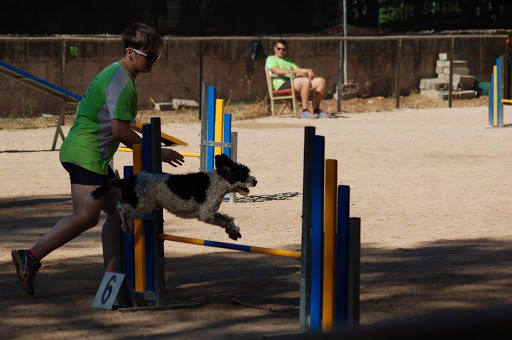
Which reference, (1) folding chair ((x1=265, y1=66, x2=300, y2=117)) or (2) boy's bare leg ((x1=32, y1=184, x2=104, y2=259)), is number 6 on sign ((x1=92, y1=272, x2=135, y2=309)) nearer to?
(2) boy's bare leg ((x1=32, y1=184, x2=104, y2=259))

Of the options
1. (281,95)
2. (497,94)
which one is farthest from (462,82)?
(497,94)

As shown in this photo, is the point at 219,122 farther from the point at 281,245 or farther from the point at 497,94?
the point at 497,94

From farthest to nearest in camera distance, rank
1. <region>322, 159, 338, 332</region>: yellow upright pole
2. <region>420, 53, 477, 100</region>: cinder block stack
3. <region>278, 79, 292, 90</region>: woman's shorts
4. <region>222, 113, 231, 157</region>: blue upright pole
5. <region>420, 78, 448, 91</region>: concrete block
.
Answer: <region>420, 78, 448, 91</region>: concrete block < <region>420, 53, 477, 100</region>: cinder block stack < <region>278, 79, 292, 90</region>: woman's shorts < <region>222, 113, 231, 157</region>: blue upright pole < <region>322, 159, 338, 332</region>: yellow upright pole

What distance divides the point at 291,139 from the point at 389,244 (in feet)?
24.4

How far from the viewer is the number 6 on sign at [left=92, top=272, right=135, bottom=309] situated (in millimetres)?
4391

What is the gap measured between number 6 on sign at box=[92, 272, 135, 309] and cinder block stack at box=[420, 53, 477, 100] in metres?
17.7

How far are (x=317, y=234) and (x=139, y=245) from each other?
1.15 metres

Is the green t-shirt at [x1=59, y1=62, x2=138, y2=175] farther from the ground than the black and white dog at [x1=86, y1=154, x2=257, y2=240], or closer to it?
farther from the ground

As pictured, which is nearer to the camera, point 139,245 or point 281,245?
point 139,245

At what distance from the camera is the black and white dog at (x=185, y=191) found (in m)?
4.12

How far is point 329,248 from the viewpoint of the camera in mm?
3779

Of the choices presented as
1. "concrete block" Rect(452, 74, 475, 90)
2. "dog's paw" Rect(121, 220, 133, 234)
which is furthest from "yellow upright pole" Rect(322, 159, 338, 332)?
"concrete block" Rect(452, 74, 475, 90)

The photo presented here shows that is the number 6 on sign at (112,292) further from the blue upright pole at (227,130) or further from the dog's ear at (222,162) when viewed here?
the blue upright pole at (227,130)

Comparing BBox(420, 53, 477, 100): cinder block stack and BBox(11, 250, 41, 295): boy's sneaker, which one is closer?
BBox(11, 250, 41, 295): boy's sneaker
